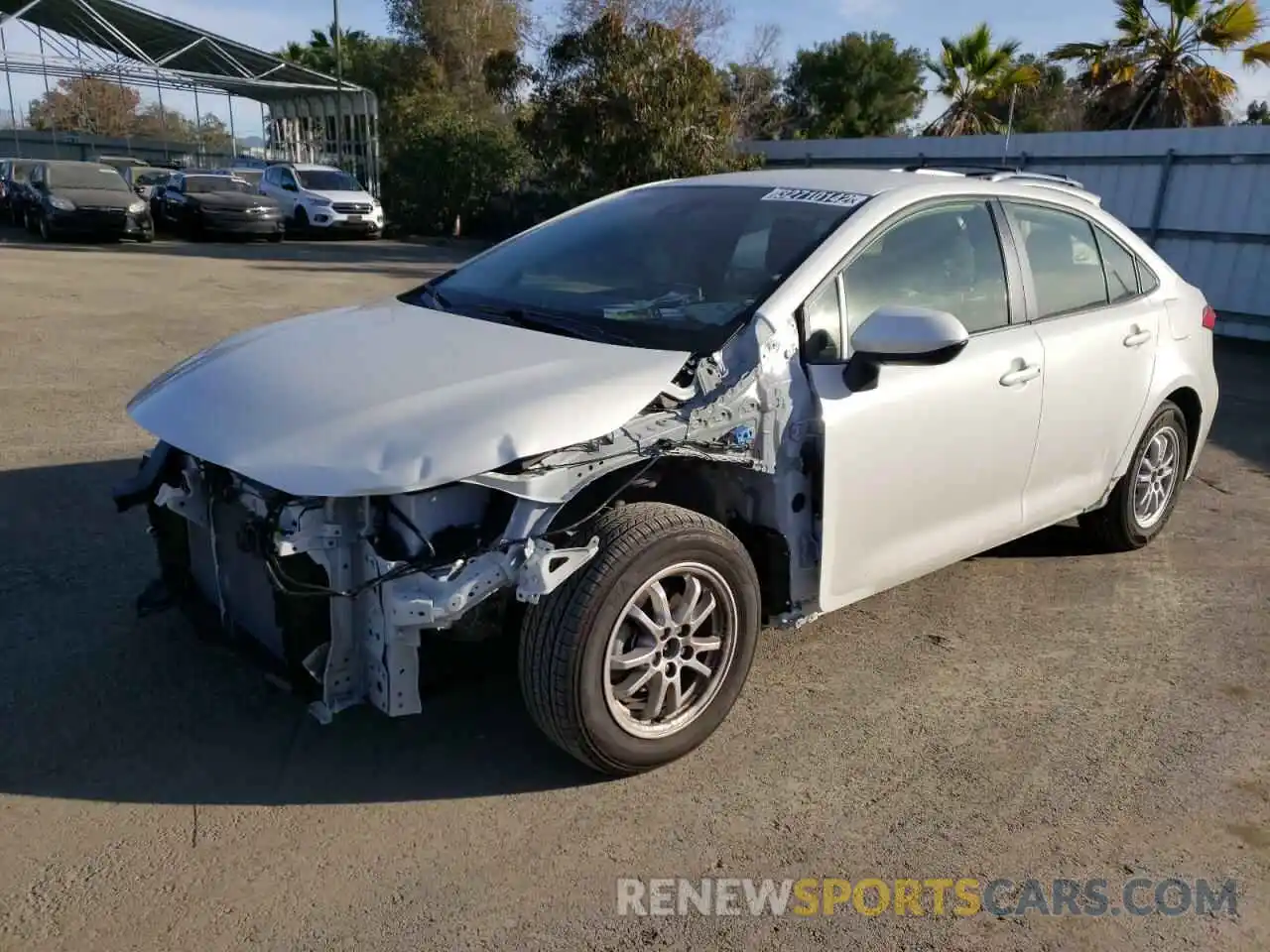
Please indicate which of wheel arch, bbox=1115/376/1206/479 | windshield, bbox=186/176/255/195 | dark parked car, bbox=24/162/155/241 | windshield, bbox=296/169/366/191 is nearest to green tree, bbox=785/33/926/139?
windshield, bbox=296/169/366/191

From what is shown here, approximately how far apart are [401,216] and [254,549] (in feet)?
85.3

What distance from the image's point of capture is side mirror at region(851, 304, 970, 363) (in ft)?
10.7

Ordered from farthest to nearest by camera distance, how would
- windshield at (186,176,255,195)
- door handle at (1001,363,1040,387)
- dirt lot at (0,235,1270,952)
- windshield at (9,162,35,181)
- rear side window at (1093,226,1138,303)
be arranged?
windshield at (9,162,35,181) → windshield at (186,176,255,195) → rear side window at (1093,226,1138,303) → door handle at (1001,363,1040,387) → dirt lot at (0,235,1270,952)

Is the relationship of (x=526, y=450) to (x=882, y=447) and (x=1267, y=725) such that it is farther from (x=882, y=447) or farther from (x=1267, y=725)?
(x=1267, y=725)

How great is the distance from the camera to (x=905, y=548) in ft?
12.4

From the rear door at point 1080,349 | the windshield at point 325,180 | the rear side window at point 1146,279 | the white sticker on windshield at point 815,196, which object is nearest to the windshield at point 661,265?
the white sticker on windshield at point 815,196

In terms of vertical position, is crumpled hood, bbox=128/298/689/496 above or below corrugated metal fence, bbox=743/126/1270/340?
below

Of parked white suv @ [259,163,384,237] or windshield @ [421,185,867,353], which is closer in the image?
windshield @ [421,185,867,353]

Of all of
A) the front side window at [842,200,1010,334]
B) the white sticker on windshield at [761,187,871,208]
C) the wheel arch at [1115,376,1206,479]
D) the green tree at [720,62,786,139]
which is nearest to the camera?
the front side window at [842,200,1010,334]

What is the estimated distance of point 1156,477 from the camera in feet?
17.0

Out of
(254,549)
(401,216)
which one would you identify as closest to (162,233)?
(401,216)

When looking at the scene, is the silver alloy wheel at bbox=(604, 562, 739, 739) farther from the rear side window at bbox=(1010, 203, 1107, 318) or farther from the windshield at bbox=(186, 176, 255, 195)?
the windshield at bbox=(186, 176, 255, 195)

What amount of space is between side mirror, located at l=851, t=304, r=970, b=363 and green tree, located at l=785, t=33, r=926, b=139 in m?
36.1

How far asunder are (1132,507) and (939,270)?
188 centimetres
